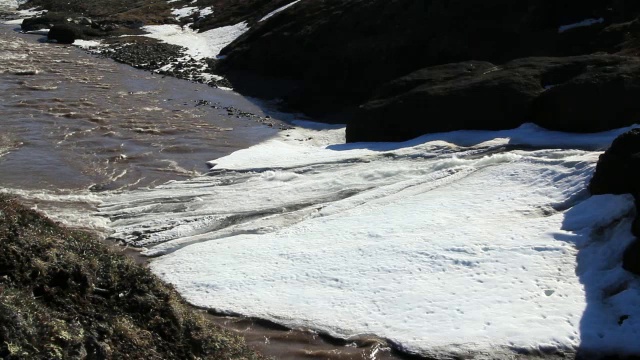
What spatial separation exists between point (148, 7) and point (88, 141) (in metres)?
38.7

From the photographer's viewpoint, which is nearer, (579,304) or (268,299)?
(579,304)

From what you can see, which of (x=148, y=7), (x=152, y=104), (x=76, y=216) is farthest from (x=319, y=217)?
(x=148, y=7)

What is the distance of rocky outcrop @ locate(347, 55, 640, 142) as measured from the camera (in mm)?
18172

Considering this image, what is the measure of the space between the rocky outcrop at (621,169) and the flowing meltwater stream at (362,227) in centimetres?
25

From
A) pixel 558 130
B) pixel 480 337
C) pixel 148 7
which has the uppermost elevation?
pixel 148 7

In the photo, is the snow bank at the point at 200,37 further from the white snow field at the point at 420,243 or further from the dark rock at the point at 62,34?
the white snow field at the point at 420,243

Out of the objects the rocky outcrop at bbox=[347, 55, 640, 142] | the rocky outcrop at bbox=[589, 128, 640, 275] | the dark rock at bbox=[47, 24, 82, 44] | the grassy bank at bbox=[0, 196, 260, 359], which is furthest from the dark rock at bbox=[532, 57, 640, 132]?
the dark rock at bbox=[47, 24, 82, 44]

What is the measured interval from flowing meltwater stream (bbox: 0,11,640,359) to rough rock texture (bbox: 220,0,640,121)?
5.94m

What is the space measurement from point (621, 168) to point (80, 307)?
34.5ft

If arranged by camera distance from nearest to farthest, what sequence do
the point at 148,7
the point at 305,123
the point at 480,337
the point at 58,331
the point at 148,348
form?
the point at 58,331 < the point at 148,348 < the point at 480,337 < the point at 305,123 < the point at 148,7

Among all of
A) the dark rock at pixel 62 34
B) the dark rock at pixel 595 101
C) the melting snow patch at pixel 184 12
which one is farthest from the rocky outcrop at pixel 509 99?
the melting snow patch at pixel 184 12

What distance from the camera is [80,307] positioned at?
255 inches

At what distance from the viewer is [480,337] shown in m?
10.3

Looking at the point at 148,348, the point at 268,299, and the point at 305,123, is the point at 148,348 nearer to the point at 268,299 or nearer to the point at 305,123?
the point at 268,299
